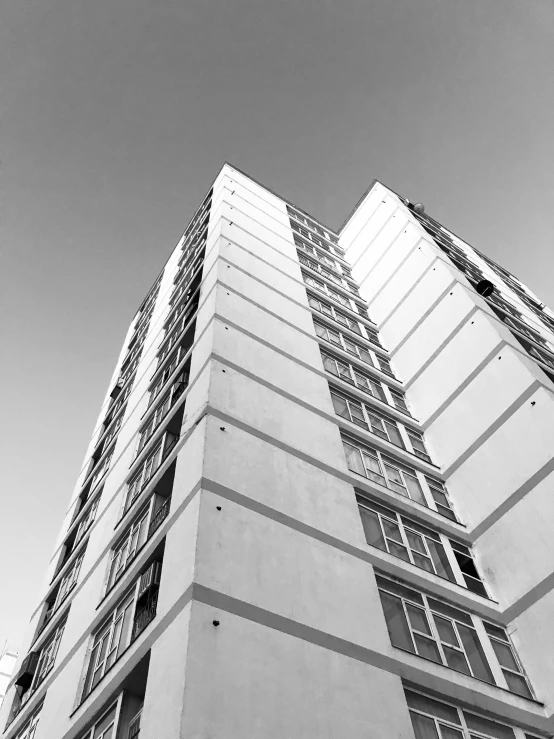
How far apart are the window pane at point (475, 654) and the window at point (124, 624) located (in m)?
6.37

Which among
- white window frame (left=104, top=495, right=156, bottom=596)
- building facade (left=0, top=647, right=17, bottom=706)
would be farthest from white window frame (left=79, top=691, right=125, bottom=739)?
building facade (left=0, top=647, right=17, bottom=706)

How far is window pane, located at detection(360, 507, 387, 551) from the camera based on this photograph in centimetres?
1312

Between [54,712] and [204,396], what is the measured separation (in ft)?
23.7

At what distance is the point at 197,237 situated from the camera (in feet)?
96.5

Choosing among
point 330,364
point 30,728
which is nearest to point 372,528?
point 330,364

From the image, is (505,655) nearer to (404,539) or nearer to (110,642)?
(404,539)

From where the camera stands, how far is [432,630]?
11875mm

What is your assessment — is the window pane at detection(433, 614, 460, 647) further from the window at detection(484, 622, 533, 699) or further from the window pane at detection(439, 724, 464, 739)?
the window pane at detection(439, 724, 464, 739)

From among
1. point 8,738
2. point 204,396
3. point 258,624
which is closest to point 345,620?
point 258,624

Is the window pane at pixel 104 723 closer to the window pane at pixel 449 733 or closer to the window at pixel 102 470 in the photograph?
the window pane at pixel 449 733

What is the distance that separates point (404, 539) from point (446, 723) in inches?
176

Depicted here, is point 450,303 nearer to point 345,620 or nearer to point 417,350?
point 417,350

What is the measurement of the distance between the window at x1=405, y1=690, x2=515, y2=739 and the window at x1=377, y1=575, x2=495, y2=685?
0.80 metres

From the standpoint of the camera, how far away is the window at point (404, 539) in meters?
13.5
